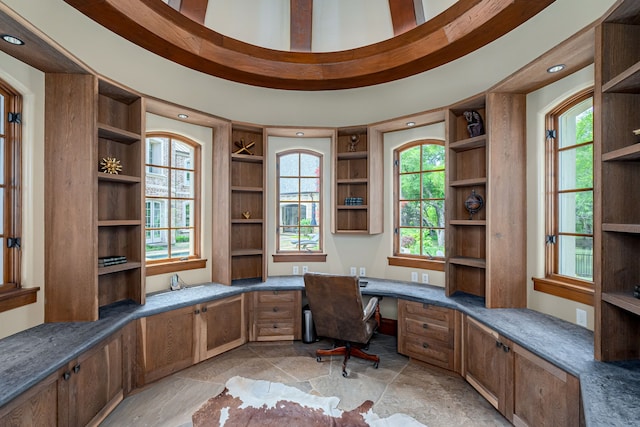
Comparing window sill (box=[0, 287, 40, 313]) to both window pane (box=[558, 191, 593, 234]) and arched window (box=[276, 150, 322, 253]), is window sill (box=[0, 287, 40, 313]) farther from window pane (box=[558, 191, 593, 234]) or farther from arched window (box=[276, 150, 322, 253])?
window pane (box=[558, 191, 593, 234])

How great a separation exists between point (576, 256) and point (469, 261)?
789 mm

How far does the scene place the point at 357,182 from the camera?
3.86 m

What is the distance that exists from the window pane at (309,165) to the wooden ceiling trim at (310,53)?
964 mm

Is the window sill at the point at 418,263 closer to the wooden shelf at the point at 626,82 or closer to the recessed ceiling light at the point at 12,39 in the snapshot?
the wooden shelf at the point at 626,82

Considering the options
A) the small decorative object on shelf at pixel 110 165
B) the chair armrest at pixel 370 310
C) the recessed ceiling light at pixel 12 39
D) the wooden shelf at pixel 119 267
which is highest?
the recessed ceiling light at pixel 12 39

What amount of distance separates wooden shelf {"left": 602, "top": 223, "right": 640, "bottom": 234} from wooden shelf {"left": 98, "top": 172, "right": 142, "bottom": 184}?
3377 millimetres

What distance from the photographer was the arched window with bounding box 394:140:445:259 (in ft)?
11.4

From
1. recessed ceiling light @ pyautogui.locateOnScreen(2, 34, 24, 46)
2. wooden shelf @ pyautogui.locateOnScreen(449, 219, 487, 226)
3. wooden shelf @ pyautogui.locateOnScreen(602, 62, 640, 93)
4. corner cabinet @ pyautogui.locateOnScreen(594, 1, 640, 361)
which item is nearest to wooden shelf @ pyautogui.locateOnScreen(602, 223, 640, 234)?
corner cabinet @ pyautogui.locateOnScreen(594, 1, 640, 361)

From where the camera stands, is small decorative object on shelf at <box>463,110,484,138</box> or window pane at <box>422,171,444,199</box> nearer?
small decorative object on shelf at <box>463,110,484,138</box>

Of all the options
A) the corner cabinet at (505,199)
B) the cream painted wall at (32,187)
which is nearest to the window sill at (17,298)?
the cream painted wall at (32,187)

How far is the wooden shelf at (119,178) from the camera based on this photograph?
2.44 m

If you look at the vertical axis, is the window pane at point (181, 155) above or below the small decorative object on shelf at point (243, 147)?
below

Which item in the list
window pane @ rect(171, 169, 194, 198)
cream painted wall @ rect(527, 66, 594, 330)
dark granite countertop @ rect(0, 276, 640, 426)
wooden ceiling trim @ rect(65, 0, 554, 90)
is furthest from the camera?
window pane @ rect(171, 169, 194, 198)

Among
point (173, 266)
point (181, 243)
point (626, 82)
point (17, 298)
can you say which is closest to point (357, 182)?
point (181, 243)
